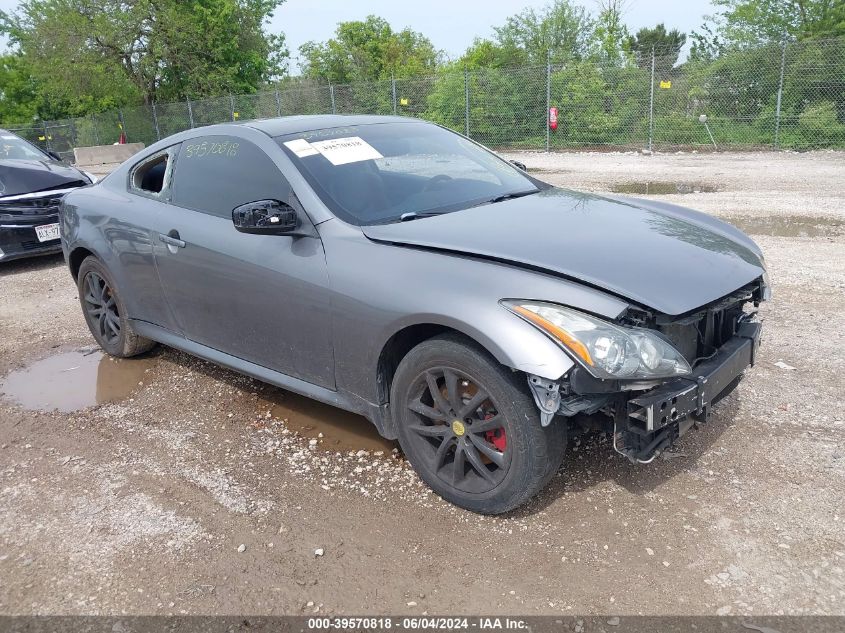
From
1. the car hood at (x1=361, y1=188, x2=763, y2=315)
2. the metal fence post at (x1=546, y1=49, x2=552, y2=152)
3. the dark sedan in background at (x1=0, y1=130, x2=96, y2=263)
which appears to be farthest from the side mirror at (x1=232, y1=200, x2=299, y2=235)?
the metal fence post at (x1=546, y1=49, x2=552, y2=152)

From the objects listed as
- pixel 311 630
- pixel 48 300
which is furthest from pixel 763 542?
pixel 48 300

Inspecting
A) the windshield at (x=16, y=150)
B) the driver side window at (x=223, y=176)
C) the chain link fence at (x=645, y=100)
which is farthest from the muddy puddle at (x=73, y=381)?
the chain link fence at (x=645, y=100)

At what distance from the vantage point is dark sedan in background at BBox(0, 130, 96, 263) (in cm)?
804

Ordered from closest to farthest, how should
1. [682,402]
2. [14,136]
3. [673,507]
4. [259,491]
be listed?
[682,402] → [673,507] → [259,491] → [14,136]

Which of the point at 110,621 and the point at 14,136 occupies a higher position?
the point at 14,136

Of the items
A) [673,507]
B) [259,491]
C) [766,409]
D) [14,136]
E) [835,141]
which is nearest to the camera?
[673,507]

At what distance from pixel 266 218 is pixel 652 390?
1908 millimetres

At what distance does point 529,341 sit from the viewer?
260 cm

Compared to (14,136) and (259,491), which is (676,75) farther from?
(259,491)

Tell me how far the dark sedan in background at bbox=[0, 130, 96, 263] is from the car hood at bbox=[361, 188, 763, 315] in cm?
648

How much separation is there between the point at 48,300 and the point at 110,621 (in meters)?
5.51

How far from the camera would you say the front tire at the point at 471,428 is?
2.74 meters

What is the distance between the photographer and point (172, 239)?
4.14 meters

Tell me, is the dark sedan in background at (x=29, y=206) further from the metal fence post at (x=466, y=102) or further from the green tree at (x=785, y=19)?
the green tree at (x=785, y=19)
